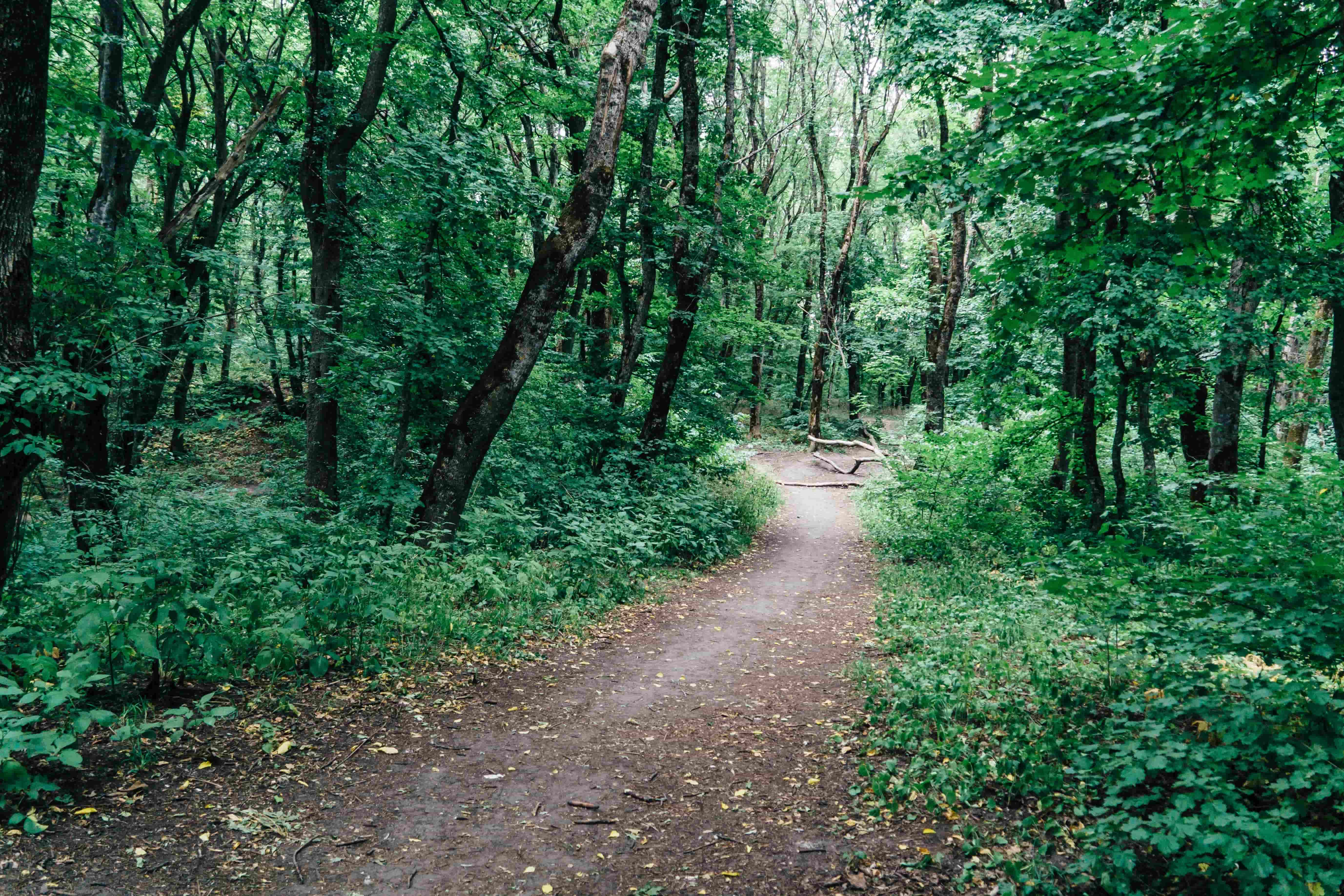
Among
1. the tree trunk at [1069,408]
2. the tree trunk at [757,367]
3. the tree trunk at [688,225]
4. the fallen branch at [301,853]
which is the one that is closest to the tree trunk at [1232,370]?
the tree trunk at [1069,408]

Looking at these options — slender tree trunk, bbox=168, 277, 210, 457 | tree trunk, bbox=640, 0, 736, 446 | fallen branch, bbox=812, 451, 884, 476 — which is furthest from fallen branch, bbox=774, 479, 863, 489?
slender tree trunk, bbox=168, 277, 210, 457

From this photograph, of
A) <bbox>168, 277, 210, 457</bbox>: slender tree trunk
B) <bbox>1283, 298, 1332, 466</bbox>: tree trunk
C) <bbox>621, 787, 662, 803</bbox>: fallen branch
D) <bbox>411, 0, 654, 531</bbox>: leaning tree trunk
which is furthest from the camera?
<bbox>1283, 298, 1332, 466</bbox>: tree trunk

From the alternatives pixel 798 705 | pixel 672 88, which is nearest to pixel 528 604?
pixel 798 705

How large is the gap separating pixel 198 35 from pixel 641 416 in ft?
44.3

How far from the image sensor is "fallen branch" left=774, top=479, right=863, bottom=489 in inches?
877

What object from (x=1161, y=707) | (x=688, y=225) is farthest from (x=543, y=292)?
(x=1161, y=707)

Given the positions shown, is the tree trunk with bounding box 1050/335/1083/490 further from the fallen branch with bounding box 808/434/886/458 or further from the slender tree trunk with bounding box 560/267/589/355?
the slender tree trunk with bounding box 560/267/589/355

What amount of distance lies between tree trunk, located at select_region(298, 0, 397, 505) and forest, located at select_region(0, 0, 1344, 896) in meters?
0.07

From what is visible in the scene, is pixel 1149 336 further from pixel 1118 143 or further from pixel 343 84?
pixel 343 84

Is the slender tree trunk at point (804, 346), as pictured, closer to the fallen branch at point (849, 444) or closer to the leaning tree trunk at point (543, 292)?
the fallen branch at point (849, 444)

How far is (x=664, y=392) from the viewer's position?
43.2 ft

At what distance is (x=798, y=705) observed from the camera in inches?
227

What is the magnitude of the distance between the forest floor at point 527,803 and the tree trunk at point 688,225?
7.42 meters

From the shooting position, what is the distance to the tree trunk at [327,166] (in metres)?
9.22
